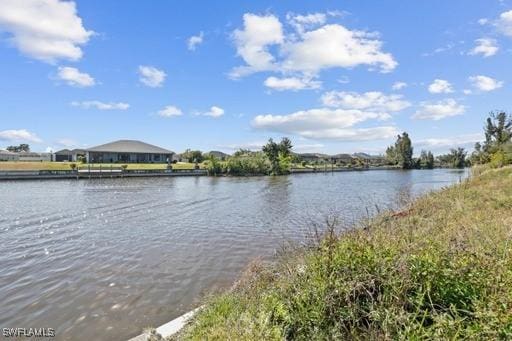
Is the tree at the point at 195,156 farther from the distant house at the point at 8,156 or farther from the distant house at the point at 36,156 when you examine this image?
the distant house at the point at 8,156

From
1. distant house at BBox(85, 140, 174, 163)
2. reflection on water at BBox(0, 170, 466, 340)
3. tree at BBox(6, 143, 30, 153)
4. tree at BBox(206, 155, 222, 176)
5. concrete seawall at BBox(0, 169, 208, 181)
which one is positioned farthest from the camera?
tree at BBox(6, 143, 30, 153)

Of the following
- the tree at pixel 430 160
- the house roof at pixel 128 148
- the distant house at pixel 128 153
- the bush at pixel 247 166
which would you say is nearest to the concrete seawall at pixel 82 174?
the bush at pixel 247 166

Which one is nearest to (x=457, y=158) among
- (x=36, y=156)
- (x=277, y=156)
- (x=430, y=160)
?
(x=430, y=160)

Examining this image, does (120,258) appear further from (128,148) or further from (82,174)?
(128,148)

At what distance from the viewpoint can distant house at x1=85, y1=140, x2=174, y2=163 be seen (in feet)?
212

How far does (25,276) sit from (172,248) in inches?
A: 165

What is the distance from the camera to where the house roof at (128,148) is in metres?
65.9

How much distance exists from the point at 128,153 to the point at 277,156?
31.3 m

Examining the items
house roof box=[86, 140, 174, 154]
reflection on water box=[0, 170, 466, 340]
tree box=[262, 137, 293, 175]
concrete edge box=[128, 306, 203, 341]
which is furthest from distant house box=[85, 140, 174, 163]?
concrete edge box=[128, 306, 203, 341]

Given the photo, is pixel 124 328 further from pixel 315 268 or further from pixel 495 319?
pixel 495 319

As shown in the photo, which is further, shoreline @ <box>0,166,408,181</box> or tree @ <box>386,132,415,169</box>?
tree @ <box>386,132,415,169</box>

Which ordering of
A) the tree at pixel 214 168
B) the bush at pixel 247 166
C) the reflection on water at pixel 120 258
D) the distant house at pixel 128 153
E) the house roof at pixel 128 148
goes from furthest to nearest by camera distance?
1. the house roof at pixel 128 148
2. the distant house at pixel 128 153
3. the bush at pixel 247 166
4. the tree at pixel 214 168
5. the reflection on water at pixel 120 258

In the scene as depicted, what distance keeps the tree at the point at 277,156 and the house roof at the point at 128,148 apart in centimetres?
2198

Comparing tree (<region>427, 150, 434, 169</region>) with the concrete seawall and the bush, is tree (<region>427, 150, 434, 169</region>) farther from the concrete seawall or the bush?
the concrete seawall
